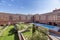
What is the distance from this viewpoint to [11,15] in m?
22.8

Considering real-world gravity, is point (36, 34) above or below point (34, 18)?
below

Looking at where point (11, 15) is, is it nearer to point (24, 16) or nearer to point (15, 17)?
point (15, 17)

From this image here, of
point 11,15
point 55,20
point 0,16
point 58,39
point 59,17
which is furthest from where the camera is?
point 11,15

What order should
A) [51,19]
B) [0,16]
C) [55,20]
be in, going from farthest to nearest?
[0,16] < [51,19] < [55,20]

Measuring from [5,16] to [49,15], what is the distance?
38.7 feet

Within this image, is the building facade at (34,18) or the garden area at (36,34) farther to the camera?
the building facade at (34,18)

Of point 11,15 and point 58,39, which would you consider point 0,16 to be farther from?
point 58,39

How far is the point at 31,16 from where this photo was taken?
26.0 m

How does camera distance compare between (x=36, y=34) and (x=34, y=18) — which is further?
(x=34, y=18)

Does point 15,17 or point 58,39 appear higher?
point 15,17

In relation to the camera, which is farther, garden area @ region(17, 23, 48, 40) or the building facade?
the building facade

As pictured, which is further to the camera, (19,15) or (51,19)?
(19,15)

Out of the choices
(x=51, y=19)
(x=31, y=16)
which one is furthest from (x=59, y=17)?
(x=31, y=16)

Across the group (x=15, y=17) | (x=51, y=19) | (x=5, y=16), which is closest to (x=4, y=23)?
(x=5, y=16)
